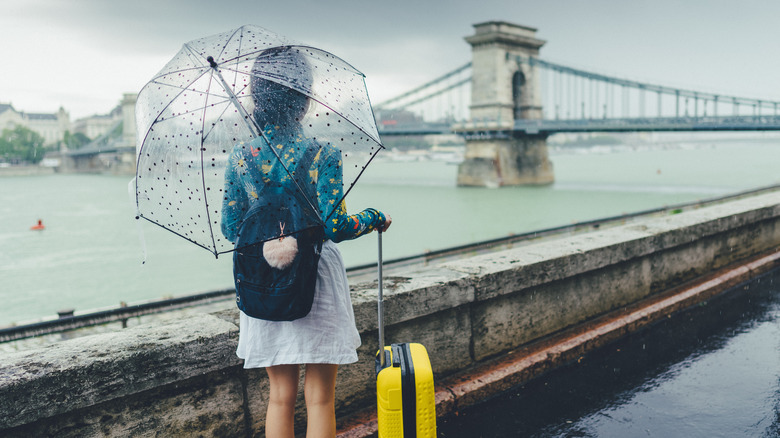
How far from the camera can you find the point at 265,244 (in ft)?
4.97

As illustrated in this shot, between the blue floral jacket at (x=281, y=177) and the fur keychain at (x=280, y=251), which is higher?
the blue floral jacket at (x=281, y=177)

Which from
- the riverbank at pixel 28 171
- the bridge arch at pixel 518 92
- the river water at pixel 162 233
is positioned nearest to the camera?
the river water at pixel 162 233

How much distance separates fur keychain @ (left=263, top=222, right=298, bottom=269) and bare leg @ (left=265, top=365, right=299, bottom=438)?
31cm

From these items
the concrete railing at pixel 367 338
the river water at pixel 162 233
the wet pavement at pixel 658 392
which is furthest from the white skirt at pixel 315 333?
the river water at pixel 162 233

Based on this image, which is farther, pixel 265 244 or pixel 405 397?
pixel 405 397

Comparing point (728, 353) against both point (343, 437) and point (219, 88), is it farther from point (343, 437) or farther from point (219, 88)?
point (219, 88)

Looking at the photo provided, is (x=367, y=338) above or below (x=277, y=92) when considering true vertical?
below

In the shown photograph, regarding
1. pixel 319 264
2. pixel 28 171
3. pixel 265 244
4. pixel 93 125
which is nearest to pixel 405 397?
pixel 319 264

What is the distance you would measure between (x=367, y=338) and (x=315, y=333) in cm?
70

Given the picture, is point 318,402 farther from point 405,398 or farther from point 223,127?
point 223,127

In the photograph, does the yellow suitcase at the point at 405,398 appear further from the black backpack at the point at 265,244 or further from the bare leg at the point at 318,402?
the black backpack at the point at 265,244

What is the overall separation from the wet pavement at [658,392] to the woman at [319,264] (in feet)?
2.58

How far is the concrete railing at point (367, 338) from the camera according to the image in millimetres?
1648

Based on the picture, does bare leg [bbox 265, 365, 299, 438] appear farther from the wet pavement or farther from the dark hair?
the wet pavement
